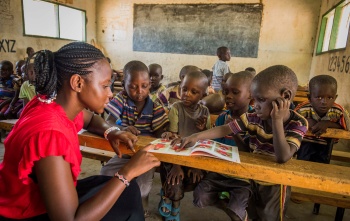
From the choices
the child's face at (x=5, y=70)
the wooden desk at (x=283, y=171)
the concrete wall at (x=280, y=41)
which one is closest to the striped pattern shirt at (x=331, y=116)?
the wooden desk at (x=283, y=171)

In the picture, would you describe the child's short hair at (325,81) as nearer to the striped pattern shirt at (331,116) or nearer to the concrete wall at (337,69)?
the striped pattern shirt at (331,116)

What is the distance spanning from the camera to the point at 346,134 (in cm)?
198

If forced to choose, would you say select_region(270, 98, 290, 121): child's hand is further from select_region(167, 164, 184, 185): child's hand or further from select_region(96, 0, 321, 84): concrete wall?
select_region(96, 0, 321, 84): concrete wall

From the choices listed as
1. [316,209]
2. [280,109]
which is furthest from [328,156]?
[280,109]

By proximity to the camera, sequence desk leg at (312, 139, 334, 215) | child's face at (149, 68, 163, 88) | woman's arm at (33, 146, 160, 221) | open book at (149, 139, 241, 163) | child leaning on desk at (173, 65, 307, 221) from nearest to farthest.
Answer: woman's arm at (33, 146, 160, 221)
open book at (149, 139, 241, 163)
child leaning on desk at (173, 65, 307, 221)
desk leg at (312, 139, 334, 215)
child's face at (149, 68, 163, 88)

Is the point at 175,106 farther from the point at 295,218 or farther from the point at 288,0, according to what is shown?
the point at 288,0

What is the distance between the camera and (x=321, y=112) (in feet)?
7.97

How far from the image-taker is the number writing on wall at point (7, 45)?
705cm

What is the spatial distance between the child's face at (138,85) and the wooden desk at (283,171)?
3.12 ft

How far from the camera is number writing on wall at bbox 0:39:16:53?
705 cm

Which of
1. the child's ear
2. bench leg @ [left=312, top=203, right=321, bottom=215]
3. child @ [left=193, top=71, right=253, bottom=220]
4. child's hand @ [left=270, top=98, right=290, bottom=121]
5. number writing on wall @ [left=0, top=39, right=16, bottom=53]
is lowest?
bench leg @ [left=312, top=203, right=321, bottom=215]

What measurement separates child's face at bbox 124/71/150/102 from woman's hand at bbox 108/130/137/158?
0.69 meters

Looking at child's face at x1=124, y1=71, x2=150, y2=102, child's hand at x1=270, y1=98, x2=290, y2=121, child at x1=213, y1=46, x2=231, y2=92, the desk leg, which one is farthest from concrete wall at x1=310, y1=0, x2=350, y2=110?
child's face at x1=124, y1=71, x2=150, y2=102

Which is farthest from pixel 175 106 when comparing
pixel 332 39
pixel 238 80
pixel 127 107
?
pixel 332 39
